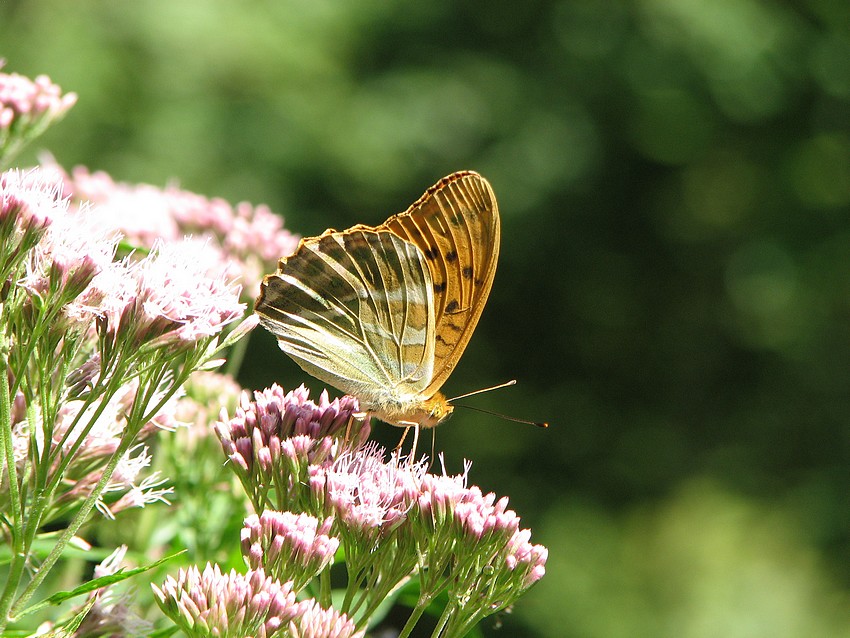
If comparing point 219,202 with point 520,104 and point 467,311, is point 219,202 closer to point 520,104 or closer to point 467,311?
point 467,311

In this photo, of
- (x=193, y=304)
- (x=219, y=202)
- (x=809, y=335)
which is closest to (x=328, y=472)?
(x=193, y=304)

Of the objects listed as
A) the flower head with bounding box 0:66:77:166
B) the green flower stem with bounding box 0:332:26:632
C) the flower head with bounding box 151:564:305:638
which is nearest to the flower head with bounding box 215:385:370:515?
the flower head with bounding box 151:564:305:638

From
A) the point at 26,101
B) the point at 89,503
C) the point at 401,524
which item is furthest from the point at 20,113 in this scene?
the point at 401,524

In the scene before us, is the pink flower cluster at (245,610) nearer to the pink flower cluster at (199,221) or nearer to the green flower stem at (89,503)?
the green flower stem at (89,503)

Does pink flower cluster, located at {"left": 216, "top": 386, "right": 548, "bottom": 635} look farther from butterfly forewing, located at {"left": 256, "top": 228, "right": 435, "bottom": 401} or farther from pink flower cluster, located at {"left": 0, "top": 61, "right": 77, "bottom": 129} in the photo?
pink flower cluster, located at {"left": 0, "top": 61, "right": 77, "bottom": 129}

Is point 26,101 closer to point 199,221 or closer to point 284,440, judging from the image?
point 199,221

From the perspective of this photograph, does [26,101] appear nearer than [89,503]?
No

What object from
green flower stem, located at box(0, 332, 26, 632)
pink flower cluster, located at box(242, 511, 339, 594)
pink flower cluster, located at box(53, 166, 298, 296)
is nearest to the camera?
green flower stem, located at box(0, 332, 26, 632)

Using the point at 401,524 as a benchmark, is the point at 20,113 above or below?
above
